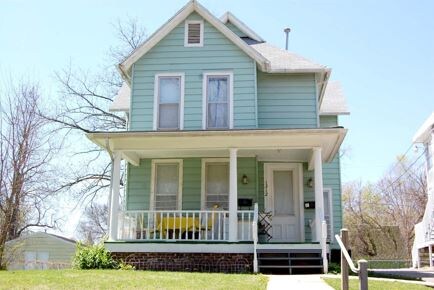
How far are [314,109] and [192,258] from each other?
5794 millimetres

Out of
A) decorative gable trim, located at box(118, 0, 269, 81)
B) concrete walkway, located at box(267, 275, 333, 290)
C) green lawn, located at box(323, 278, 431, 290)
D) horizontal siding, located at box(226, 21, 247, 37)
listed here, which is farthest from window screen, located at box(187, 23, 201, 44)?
green lawn, located at box(323, 278, 431, 290)

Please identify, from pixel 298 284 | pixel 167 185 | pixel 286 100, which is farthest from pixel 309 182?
pixel 298 284

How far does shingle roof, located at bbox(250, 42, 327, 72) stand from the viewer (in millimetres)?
14219

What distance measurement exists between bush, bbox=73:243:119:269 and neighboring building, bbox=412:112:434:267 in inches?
376

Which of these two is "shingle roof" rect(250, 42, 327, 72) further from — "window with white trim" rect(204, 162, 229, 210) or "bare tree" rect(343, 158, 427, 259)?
"bare tree" rect(343, 158, 427, 259)

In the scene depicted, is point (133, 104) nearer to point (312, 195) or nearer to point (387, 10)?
point (312, 195)

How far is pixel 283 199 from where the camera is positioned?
14.2m

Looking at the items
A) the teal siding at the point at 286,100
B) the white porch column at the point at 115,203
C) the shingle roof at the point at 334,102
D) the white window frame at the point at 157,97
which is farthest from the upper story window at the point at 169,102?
the shingle roof at the point at 334,102

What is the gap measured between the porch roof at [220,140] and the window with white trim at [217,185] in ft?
4.54

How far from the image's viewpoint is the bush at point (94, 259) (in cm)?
1118

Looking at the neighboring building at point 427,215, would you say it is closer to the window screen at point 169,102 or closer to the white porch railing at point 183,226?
the white porch railing at point 183,226

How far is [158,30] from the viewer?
1398 centimetres

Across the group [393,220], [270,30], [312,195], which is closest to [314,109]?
[312,195]

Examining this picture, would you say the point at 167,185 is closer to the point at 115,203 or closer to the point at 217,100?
the point at 115,203
